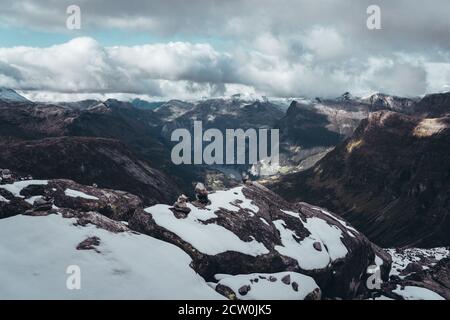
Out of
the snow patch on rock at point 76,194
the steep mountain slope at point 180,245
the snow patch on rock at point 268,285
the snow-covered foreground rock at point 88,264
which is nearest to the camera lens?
the snow-covered foreground rock at point 88,264

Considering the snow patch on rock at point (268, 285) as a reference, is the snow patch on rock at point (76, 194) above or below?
above

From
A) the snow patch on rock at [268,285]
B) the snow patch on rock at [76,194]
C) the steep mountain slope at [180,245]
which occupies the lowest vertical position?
the snow patch on rock at [268,285]

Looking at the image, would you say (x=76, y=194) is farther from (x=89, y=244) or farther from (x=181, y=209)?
(x=89, y=244)

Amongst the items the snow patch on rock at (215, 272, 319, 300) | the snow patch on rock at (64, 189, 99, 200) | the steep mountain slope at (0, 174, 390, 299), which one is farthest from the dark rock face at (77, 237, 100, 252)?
the snow patch on rock at (64, 189, 99, 200)

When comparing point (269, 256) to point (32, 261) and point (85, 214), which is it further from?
point (32, 261)

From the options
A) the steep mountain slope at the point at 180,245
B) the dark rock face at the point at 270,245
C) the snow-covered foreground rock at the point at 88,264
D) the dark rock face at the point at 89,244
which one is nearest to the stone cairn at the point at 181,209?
the steep mountain slope at the point at 180,245

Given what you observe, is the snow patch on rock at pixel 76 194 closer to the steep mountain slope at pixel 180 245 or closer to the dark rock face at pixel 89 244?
the steep mountain slope at pixel 180 245

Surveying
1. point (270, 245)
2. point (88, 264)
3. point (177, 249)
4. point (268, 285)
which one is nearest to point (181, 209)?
point (177, 249)
